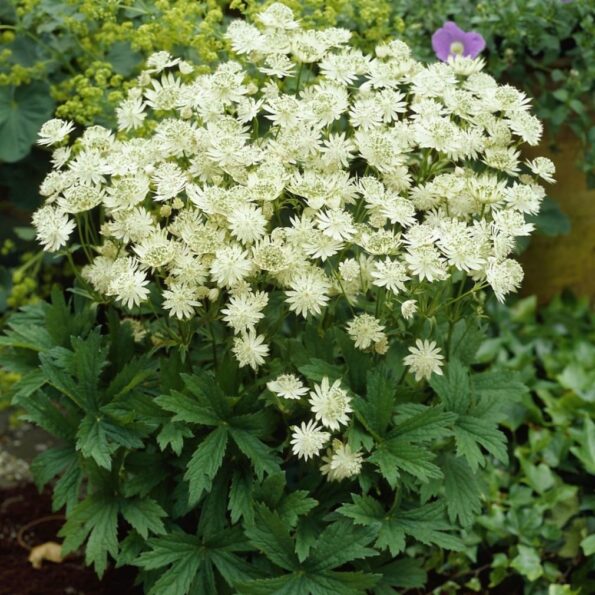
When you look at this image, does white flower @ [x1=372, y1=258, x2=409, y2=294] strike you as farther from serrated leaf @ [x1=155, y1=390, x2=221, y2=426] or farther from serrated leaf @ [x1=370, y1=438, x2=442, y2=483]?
serrated leaf @ [x1=155, y1=390, x2=221, y2=426]

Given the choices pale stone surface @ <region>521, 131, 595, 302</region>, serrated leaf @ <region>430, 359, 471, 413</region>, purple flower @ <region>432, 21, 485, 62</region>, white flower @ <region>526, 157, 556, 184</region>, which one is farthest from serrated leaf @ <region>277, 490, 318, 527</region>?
pale stone surface @ <region>521, 131, 595, 302</region>

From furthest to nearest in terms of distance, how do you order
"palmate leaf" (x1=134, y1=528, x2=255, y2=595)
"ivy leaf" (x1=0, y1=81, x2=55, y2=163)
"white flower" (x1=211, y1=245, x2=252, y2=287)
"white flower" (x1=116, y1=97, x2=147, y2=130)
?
"ivy leaf" (x1=0, y1=81, x2=55, y2=163)
"white flower" (x1=116, y1=97, x2=147, y2=130)
"palmate leaf" (x1=134, y1=528, x2=255, y2=595)
"white flower" (x1=211, y1=245, x2=252, y2=287)

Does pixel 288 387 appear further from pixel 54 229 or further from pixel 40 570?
pixel 40 570

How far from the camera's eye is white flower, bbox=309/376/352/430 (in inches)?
61.0

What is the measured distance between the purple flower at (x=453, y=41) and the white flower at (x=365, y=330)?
113 centimetres

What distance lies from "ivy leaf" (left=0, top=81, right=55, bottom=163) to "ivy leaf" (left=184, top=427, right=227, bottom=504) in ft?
4.68

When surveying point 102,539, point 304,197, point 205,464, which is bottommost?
point 102,539

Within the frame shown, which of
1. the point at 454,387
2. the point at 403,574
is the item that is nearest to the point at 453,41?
the point at 454,387

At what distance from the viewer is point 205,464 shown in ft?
5.29

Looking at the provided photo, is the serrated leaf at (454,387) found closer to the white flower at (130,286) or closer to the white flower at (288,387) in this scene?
the white flower at (288,387)

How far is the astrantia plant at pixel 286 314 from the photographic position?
155 centimetres

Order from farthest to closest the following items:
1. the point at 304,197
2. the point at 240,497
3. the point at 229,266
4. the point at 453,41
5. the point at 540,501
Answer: the point at 453,41, the point at 540,501, the point at 240,497, the point at 304,197, the point at 229,266

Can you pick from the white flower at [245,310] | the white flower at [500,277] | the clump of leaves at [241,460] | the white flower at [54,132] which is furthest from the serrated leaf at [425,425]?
the white flower at [54,132]

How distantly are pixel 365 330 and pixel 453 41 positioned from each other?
1.22m
